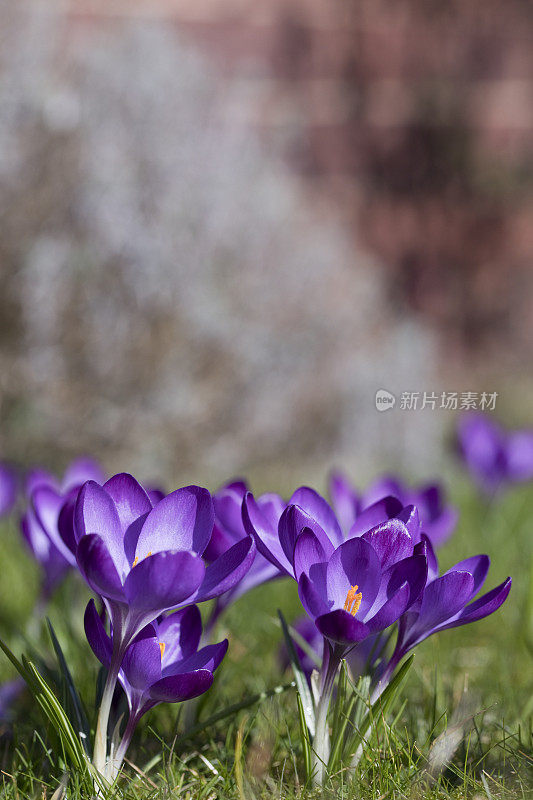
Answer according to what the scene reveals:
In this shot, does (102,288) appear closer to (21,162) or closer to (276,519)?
(21,162)

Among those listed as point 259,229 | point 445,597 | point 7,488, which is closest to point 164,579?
point 445,597

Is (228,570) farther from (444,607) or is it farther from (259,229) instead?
(259,229)

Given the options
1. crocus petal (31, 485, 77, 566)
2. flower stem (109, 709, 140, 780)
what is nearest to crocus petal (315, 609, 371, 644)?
flower stem (109, 709, 140, 780)

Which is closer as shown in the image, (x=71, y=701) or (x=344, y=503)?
(x=71, y=701)

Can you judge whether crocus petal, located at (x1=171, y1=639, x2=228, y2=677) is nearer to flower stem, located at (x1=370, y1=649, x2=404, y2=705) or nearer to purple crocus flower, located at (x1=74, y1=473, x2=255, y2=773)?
purple crocus flower, located at (x1=74, y1=473, x2=255, y2=773)

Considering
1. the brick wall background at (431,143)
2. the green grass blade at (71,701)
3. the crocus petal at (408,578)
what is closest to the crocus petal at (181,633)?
the green grass blade at (71,701)

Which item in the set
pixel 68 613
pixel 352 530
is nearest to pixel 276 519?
pixel 352 530

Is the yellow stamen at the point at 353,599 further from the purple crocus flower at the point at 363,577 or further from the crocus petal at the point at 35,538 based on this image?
the crocus petal at the point at 35,538
